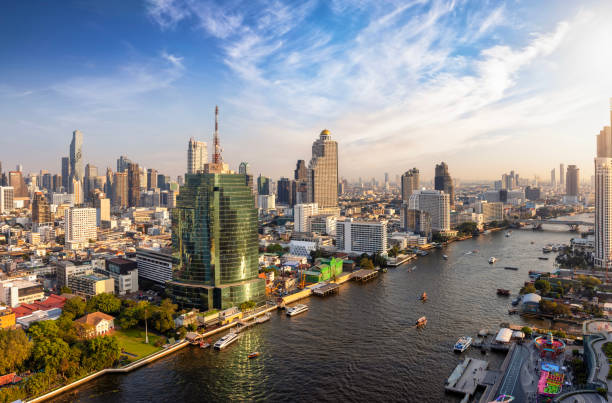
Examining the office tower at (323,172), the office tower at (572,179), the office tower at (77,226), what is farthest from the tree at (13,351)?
the office tower at (572,179)

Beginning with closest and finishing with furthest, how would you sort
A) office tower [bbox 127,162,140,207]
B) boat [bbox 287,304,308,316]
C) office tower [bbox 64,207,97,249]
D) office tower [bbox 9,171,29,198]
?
1. boat [bbox 287,304,308,316]
2. office tower [bbox 64,207,97,249]
3. office tower [bbox 9,171,29,198]
4. office tower [bbox 127,162,140,207]

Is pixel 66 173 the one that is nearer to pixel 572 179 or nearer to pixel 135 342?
pixel 135 342

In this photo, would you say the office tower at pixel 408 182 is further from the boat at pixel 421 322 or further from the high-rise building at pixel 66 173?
the high-rise building at pixel 66 173

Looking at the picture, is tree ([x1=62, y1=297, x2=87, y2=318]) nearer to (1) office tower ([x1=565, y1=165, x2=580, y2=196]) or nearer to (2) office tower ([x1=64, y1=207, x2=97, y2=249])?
(2) office tower ([x1=64, y1=207, x2=97, y2=249])

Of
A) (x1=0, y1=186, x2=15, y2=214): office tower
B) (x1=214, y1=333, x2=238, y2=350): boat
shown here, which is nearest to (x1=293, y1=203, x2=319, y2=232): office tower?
(x1=214, y1=333, x2=238, y2=350): boat

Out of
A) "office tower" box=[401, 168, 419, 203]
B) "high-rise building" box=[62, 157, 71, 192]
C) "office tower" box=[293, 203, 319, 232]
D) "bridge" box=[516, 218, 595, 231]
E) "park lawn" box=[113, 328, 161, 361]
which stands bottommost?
"park lawn" box=[113, 328, 161, 361]

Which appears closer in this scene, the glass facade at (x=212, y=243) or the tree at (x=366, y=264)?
the glass facade at (x=212, y=243)

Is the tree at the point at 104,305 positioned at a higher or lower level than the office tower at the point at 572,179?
lower
